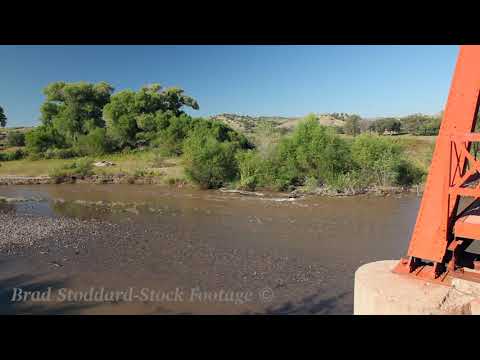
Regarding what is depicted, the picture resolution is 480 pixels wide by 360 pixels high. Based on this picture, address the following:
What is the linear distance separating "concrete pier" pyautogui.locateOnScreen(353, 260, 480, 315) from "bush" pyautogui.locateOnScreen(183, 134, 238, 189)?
64.6ft

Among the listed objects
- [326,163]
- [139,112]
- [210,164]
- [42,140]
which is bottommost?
[210,164]

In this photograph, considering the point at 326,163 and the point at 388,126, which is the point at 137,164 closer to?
the point at 326,163

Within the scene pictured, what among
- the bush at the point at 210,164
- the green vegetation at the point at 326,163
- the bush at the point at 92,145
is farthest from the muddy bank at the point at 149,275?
the bush at the point at 92,145

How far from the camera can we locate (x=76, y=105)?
1836 inches

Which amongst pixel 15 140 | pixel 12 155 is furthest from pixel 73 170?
pixel 15 140

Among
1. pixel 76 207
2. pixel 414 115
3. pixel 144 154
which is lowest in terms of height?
pixel 76 207

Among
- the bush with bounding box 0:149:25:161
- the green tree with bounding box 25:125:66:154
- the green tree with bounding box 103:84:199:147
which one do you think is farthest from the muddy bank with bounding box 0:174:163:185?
the green tree with bounding box 103:84:199:147

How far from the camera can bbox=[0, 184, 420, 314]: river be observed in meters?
7.64

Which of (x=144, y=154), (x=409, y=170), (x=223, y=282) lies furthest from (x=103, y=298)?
(x=144, y=154)

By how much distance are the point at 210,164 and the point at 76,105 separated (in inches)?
1227

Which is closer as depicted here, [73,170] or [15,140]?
[73,170]
